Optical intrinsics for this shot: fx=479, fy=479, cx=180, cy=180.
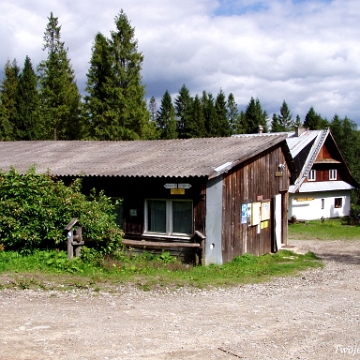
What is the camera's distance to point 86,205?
13148mm

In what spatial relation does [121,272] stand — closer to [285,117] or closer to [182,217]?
[182,217]

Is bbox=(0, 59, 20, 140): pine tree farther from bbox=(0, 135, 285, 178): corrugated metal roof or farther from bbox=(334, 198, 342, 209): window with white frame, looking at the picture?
bbox=(334, 198, 342, 209): window with white frame

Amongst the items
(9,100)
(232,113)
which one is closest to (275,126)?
(232,113)

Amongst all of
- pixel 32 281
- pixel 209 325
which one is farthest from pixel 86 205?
pixel 209 325

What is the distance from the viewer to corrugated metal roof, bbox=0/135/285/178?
13938 mm

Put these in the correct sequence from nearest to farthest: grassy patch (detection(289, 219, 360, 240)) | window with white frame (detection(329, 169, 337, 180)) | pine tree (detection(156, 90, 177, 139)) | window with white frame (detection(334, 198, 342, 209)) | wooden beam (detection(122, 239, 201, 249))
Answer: wooden beam (detection(122, 239, 201, 249)) → grassy patch (detection(289, 219, 360, 240)) → window with white frame (detection(329, 169, 337, 180)) → window with white frame (detection(334, 198, 342, 209)) → pine tree (detection(156, 90, 177, 139))

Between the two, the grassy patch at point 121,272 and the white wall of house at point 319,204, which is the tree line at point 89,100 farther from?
the grassy patch at point 121,272

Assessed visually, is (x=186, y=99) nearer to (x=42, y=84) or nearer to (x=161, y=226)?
(x=42, y=84)

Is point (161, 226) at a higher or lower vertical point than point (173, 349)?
higher

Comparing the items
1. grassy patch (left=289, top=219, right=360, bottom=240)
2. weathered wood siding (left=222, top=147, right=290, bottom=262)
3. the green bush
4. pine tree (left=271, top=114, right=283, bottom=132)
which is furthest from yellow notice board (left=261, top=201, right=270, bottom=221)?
pine tree (left=271, top=114, right=283, bottom=132)

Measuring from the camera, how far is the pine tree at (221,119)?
6156 centimetres

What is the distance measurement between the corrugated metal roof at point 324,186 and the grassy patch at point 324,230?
228 centimetres

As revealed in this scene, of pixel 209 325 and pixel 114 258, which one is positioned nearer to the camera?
pixel 209 325

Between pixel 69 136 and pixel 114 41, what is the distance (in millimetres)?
9198
